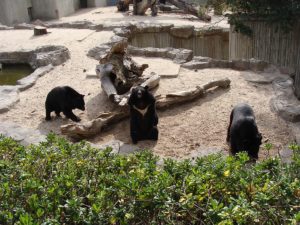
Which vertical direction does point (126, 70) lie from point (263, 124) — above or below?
above

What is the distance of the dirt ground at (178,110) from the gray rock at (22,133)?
371 mm

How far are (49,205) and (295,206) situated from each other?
1.85 m

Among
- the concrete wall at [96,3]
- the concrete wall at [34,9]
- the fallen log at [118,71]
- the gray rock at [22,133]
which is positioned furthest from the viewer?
the concrete wall at [96,3]

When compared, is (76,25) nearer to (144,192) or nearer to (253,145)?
(253,145)

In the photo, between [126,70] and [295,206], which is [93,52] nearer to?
[126,70]

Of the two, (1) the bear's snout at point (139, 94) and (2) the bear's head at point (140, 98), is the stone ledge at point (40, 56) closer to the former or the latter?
(2) the bear's head at point (140, 98)

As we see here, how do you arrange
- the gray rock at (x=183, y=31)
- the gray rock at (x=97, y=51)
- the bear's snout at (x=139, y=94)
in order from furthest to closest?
the gray rock at (x=183, y=31)
the gray rock at (x=97, y=51)
the bear's snout at (x=139, y=94)

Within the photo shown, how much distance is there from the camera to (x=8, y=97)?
8484 mm

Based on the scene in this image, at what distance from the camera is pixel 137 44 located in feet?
49.4

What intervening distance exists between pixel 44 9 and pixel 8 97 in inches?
520

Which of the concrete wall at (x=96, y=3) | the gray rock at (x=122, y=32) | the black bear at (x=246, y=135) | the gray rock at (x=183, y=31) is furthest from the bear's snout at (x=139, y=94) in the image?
the concrete wall at (x=96, y=3)

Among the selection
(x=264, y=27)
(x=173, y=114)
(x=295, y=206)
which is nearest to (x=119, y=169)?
(x=295, y=206)

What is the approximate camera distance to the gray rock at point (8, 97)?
8.00 meters

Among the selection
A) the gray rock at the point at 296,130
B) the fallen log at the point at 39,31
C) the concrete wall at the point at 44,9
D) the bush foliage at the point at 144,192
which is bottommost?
the gray rock at the point at 296,130
